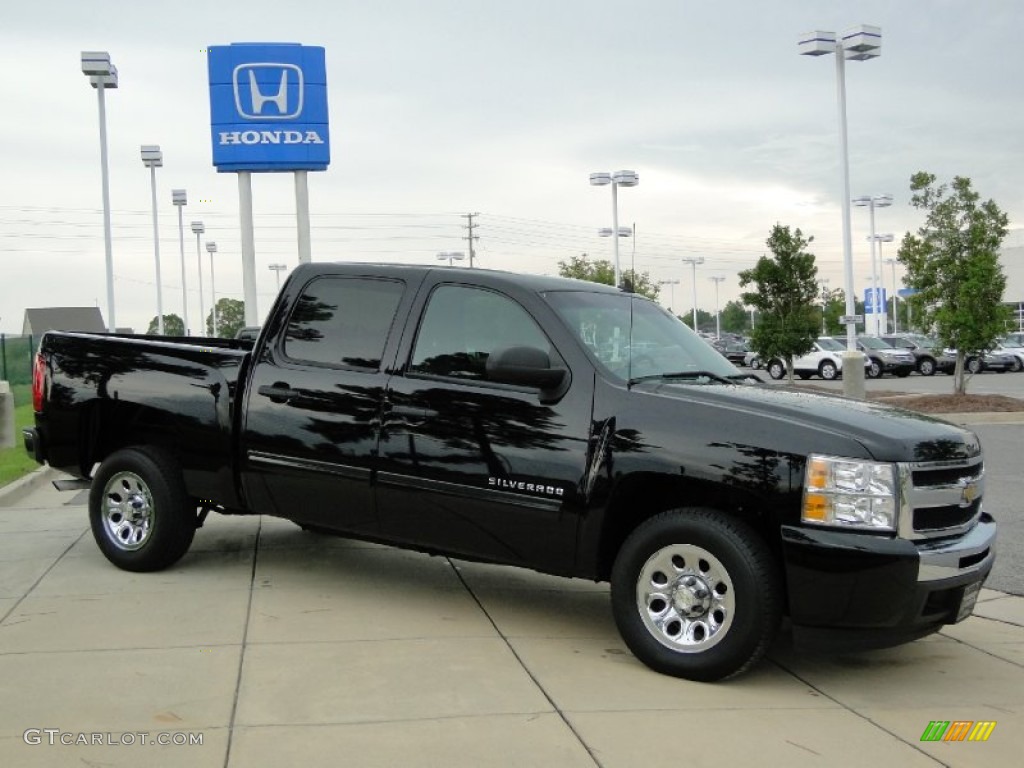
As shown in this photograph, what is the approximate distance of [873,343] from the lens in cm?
4262

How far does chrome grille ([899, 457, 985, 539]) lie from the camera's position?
16.1 ft

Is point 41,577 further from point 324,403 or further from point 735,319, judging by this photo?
point 735,319

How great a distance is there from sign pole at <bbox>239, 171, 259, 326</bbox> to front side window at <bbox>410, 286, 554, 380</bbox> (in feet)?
57.9

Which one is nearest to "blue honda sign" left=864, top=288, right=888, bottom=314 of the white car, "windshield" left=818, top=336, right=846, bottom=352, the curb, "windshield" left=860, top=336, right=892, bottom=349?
"windshield" left=860, top=336, right=892, bottom=349

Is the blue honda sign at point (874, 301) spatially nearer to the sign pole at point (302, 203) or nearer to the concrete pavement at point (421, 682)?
the sign pole at point (302, 203)

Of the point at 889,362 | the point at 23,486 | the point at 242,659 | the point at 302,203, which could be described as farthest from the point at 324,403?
the point at 889,362

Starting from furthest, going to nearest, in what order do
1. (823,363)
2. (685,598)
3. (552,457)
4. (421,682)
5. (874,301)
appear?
(874,301) < (823,363) < (552,457) < (685,598) < (421,682)

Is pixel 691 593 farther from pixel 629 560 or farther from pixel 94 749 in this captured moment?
pixel 94 749

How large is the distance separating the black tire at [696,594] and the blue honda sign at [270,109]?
62.0 ft

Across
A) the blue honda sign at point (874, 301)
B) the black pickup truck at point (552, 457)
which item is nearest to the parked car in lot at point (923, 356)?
the blue honda sign at point (874, 301)

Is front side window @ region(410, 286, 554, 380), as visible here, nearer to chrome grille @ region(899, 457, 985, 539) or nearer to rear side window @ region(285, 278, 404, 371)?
rear side window @ region(285, 278, 404, 371)

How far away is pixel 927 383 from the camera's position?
117ft

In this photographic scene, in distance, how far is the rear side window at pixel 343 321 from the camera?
645 centimetres

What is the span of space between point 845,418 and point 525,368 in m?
1.50
